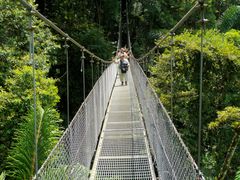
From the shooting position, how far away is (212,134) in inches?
237

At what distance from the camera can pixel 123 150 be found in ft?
14.9

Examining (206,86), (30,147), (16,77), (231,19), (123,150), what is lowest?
(123,150)

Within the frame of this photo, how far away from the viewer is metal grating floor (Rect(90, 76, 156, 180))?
3.80 metres

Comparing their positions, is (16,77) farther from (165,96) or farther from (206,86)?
(206,86)

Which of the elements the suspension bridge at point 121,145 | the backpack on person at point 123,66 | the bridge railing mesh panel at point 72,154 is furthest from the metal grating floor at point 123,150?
the backpack on person at point 123,66

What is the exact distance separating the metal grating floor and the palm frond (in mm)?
5986

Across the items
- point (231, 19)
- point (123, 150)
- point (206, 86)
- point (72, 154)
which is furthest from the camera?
point (231, 19)

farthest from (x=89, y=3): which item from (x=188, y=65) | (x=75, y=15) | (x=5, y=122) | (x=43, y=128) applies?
(x=43, y=128)

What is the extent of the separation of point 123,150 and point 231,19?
802 centimetres

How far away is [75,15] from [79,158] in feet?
34.2

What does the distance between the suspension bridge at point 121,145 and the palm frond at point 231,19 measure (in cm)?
549

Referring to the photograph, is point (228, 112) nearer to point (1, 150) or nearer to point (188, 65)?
point (188, 65)

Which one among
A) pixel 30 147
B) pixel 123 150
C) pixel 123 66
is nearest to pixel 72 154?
pixel 30 147

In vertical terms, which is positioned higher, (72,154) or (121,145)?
(72,154)
